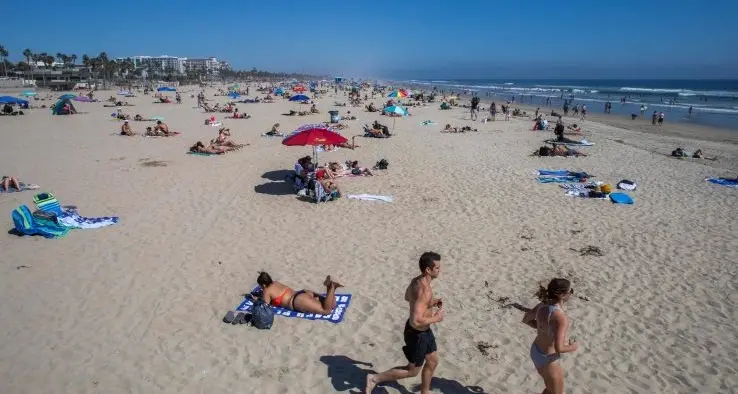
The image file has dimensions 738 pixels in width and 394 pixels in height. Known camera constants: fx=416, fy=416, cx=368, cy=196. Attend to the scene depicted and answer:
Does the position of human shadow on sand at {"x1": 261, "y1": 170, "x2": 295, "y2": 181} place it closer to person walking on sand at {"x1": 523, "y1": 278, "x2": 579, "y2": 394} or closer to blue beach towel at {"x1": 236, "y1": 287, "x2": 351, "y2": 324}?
blue beach towel at {"x1": 236, "y1": 287, "x2": 351, "y2": 324}

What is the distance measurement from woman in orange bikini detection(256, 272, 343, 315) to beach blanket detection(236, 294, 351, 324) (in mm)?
49

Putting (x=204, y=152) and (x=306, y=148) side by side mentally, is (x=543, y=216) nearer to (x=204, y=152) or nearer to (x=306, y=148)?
(x=306, y=148)

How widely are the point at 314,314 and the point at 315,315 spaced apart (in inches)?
0.8

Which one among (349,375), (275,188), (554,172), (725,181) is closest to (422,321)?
(349,375)

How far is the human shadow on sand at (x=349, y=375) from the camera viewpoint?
4.08m

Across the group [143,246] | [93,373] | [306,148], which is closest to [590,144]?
[306,148]

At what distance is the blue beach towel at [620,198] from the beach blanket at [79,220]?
11.2m

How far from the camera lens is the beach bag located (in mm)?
4926

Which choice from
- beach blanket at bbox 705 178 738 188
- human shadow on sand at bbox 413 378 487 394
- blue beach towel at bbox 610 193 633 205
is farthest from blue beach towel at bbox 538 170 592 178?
human shadow on sand at bbox 413 378 487 394

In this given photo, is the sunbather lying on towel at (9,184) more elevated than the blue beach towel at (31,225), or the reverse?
the sunbather lying on towel at (9,184)

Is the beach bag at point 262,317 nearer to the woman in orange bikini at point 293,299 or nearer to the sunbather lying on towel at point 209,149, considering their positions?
the woman in orange bikini at point 293,299

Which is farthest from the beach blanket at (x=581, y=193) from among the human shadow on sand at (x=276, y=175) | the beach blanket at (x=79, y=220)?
the beach blanket at (x=79, y=220)

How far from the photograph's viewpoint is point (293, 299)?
208 inches

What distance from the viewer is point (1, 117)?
83.1ft
